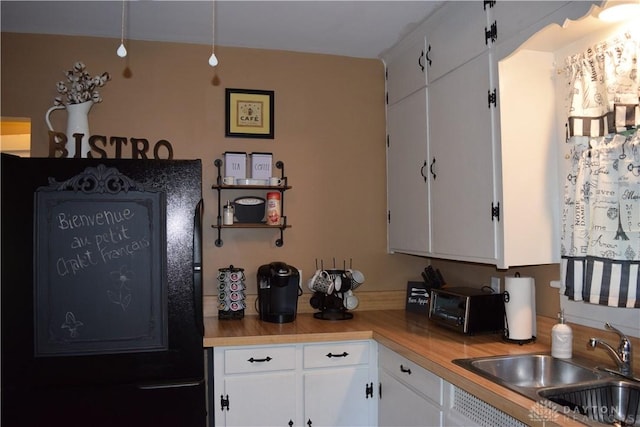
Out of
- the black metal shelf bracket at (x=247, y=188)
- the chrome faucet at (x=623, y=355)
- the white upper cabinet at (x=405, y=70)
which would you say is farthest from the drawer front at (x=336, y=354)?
the white upper cabinet at (x=405, y=70)

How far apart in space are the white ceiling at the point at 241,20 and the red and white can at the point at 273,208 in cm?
91

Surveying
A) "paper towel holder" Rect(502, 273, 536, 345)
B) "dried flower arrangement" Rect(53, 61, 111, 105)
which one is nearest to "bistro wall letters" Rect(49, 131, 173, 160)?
"dried flower arrangement" Rect(53, 61, 111, 105)

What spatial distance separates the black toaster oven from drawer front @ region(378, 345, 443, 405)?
0.32 m

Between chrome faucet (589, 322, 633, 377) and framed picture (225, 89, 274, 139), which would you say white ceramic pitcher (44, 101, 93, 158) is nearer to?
framed picture (225, 89, 274, 139)

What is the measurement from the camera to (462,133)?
2.55 m

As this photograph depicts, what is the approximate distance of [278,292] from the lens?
2.96 m

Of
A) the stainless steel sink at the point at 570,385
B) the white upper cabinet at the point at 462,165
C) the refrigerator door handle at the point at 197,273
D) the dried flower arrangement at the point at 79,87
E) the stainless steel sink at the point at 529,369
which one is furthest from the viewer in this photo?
the dried flower arrangement at the point at 79,87

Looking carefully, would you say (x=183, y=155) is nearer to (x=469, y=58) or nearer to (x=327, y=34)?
(x=327, y=34)

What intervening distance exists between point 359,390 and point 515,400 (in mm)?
1220

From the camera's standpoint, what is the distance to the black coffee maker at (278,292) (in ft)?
9.61

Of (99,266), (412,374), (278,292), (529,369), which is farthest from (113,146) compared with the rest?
(529,369)

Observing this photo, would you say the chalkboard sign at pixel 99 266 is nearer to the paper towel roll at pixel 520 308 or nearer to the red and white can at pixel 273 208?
the red and white can at pixel 273 208

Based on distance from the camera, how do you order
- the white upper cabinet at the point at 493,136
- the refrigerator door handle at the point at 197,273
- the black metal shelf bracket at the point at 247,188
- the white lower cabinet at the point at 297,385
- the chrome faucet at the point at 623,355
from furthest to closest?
the black metal shelf bracket at the point at 247,188, the white lower cabinet at the point at 297,385, the refrigerator door handle at the point at 197,273, the white upper cabinet at the point at 493,136, the chrome faucet at the point at 623,355

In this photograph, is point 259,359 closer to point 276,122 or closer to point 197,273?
point 197,273
